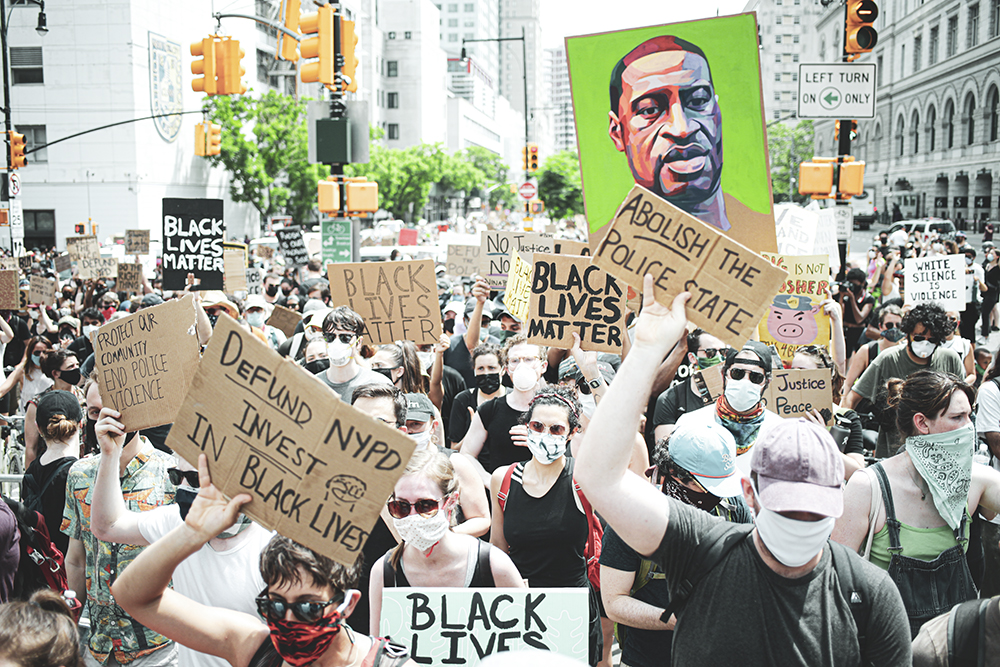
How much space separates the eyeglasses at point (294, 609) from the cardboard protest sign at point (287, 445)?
0.20m

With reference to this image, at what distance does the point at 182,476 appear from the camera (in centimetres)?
400

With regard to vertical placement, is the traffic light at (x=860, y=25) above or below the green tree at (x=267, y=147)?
below

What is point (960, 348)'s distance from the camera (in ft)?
23.4

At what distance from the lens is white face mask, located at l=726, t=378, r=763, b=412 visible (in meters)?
4.48

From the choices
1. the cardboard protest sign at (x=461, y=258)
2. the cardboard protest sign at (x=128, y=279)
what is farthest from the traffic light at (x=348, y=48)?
the cardboard protest sign at (x=128, y=279)

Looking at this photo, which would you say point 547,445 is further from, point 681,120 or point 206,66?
point 206,66

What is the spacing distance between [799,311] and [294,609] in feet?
17.5

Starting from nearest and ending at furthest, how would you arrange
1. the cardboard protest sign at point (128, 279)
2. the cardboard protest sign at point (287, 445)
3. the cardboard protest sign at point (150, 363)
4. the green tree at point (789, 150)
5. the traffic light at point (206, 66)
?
the cardboard protest sign at point (287, 445), the cardboard protest sign at point (150, 363), the cardboard protest sign at point (128, 279), the traffic light at point (206, 66), the green tree at point (789, 150)

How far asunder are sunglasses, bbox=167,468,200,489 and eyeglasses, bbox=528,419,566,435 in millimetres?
1575

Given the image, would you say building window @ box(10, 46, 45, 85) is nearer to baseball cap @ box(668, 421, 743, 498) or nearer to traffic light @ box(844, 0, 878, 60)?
traffic light @ box(844, 0, 878, 60)

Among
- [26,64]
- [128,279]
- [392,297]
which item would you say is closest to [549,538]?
[392,297]

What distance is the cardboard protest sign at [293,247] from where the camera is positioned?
1545 cm

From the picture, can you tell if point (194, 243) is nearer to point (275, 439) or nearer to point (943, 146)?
point (275, 439)

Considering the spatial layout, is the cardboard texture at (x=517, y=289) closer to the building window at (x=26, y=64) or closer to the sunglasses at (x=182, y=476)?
the sunglasses at (x=182, y=476)
